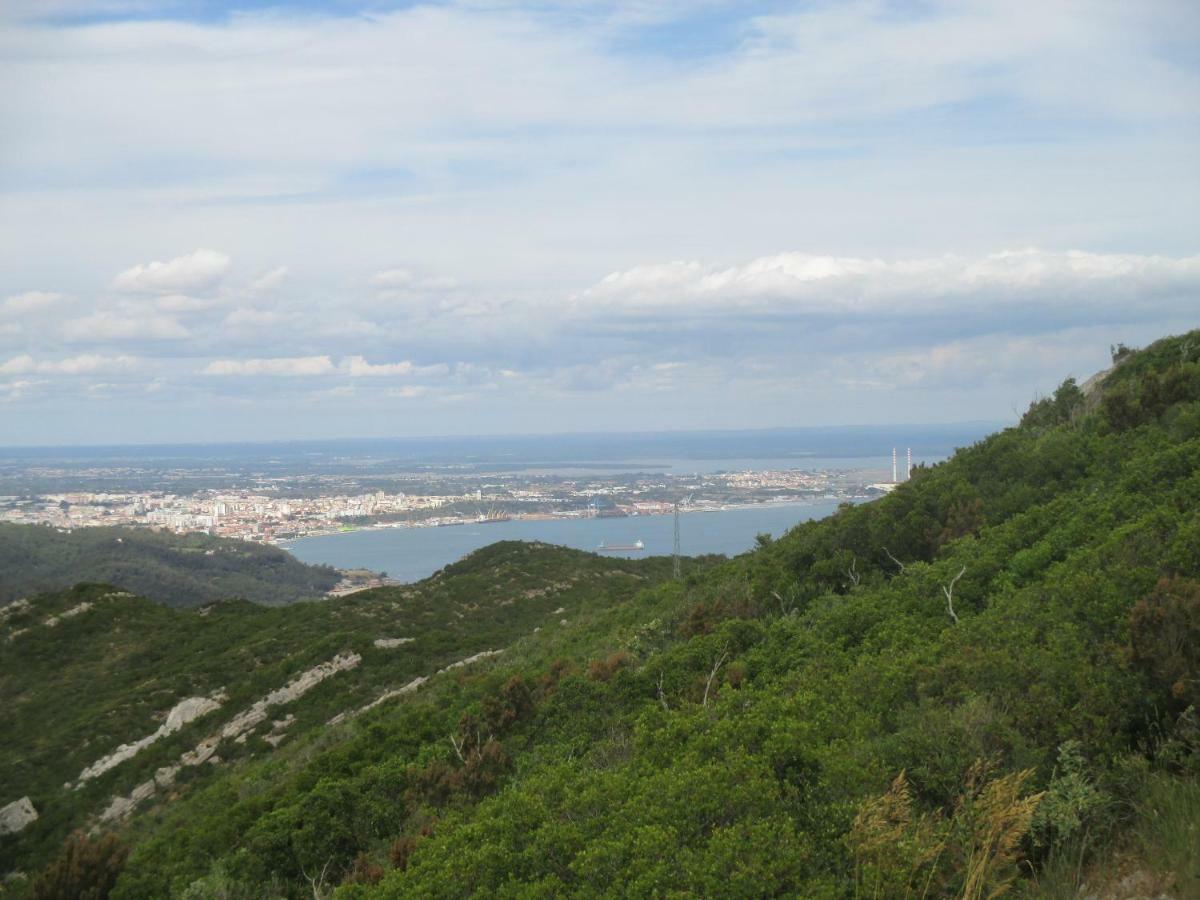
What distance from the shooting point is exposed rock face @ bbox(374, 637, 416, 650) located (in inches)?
1105

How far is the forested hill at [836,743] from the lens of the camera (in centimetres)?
573

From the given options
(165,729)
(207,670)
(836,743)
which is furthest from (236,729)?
(836,743)

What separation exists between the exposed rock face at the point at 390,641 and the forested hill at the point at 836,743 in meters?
7.52

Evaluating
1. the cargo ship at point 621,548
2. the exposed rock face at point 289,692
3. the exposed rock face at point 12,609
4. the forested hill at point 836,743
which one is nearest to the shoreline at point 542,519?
the cargo ship at point 621,548

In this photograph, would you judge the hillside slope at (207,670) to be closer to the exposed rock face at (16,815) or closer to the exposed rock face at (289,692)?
the exposed rock face at (289,692)

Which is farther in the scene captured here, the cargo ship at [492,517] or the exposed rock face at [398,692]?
the cargo ship at [492,517]

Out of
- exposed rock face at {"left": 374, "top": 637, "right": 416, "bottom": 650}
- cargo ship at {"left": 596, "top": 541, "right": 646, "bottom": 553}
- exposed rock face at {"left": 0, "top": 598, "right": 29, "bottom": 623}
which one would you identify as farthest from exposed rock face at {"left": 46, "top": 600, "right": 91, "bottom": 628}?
cargo ship at {"left": 596, "top": 541, "right": 646, "bottom": 553}

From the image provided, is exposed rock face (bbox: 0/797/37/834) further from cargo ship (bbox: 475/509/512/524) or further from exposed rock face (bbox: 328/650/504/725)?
cargo ship (bbox: 475/509/512/524)

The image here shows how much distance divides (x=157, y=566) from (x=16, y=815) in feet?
198

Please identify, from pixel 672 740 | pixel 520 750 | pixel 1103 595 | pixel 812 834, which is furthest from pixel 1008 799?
pixel 520 750

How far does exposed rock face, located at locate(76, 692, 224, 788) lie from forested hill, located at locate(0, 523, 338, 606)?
1558 inches

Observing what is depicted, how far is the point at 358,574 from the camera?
3248 inches

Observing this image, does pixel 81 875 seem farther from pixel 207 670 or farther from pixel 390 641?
pixel 207 670

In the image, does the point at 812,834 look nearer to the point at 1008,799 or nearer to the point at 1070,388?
the point at 1008,799
